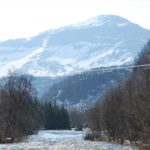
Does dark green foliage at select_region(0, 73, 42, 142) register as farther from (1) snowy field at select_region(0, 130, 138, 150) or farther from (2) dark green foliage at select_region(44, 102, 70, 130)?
(2) dark green foliage at select_region(44, 102, 70, 130)

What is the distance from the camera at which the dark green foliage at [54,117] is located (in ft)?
604

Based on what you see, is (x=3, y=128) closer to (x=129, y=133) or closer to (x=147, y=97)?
(x=129, y=133)

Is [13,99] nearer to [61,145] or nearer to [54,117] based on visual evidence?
[61,145]

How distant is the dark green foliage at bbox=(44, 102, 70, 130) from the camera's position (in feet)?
604

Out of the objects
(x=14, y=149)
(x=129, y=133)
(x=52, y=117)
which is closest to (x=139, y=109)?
(x=14, y=149)

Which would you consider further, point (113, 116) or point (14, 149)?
point (113, 116)

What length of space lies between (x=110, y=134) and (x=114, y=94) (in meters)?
7.12

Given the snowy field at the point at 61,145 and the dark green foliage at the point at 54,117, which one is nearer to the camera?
the snowy field at the point at 61,145

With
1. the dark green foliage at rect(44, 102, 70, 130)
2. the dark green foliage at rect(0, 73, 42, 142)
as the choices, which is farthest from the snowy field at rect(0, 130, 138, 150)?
the dark green foliage at rect(44, 102, 70, 130)

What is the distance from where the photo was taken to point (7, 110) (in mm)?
91938

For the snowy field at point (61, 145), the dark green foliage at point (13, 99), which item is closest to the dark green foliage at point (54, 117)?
the dark green foliage at point (13, 99)

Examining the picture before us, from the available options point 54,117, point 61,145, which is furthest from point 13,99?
point 54,117

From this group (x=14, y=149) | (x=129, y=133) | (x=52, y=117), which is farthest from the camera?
(x=52, y=117)

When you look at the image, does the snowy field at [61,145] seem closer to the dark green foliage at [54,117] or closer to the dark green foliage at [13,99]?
the dark green foliage at [13,99]
